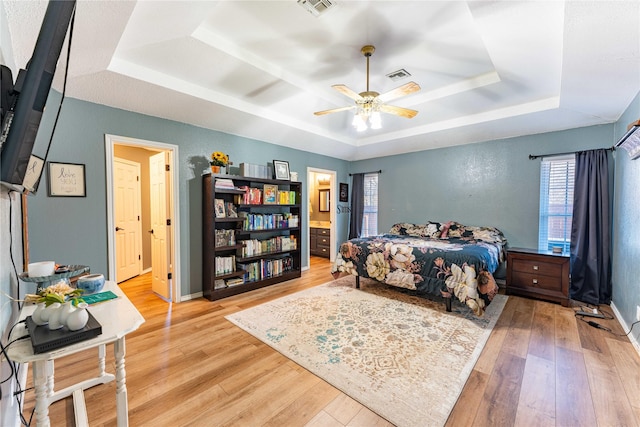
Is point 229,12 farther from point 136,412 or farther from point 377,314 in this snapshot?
point 377,314

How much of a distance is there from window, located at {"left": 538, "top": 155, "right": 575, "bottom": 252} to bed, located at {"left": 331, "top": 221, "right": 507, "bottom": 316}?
0.57 meters

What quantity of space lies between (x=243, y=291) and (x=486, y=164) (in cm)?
434

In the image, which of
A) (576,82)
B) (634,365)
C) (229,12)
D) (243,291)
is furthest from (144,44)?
(634,365)

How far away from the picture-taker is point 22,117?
93 centimetres

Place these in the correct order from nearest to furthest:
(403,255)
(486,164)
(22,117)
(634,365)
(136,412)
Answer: (22,117)
(136,412)
(634,365)
(403,255)
(486,164)

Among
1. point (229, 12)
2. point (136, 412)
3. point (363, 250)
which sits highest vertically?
point (229, 12)

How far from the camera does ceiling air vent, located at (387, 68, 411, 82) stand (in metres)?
2.95

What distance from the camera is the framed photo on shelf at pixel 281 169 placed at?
447cm

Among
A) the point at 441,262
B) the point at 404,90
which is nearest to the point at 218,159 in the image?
the point at 404,90

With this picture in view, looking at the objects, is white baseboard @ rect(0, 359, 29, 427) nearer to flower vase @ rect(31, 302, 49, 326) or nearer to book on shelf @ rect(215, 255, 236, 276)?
flower vase @ rect(31, 302, 49, 326)

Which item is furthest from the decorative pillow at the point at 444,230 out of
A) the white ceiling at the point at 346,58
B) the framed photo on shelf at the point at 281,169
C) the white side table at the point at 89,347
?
the white side table at the point at 89,347

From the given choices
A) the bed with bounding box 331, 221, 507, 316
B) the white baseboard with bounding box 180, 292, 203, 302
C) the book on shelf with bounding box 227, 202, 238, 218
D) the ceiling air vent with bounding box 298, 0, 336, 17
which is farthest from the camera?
the book on shelf with bounding box 227, 202, 238, 218

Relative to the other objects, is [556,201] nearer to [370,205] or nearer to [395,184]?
[395,184]

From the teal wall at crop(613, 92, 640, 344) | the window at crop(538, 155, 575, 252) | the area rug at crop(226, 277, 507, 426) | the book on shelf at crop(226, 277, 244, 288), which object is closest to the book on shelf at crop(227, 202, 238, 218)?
the book on shelf at crop(226, 277, 244, 288)
